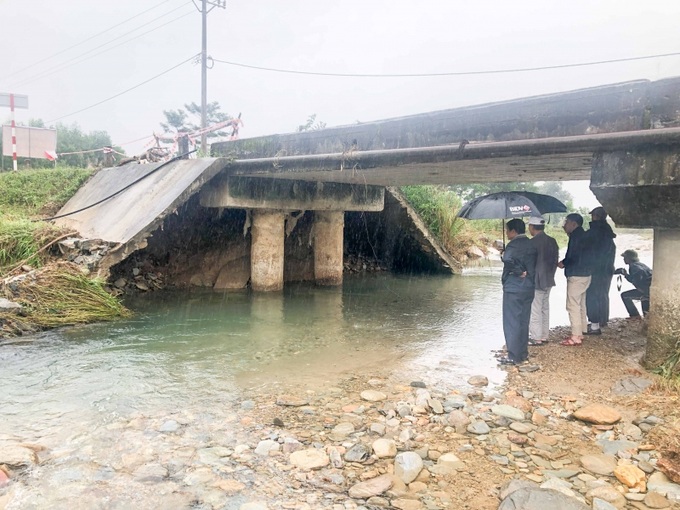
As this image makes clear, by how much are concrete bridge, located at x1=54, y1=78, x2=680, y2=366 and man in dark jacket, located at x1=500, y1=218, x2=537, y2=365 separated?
1.01m

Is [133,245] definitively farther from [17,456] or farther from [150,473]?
[150,473]

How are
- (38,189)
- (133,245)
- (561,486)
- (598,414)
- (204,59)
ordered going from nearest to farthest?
(561,486) → (598,414) → (133,245) → (38,189) → (204,59)

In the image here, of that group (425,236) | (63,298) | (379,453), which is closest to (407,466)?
(379,453)

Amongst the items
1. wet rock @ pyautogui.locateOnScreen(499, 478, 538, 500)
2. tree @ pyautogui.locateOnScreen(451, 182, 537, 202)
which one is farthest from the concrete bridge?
tree @ pyautogui.locateOnScreen(451, 182, 537, 202)

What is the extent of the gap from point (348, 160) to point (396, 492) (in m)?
5.37

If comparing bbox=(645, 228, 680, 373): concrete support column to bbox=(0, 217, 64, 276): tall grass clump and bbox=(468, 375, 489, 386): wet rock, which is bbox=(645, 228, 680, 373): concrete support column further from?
bbox=(0, 217, 64, 276): tall grass clump

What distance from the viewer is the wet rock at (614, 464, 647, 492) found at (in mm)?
3355

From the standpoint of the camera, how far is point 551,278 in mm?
6422

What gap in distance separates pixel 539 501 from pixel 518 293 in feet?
10.3

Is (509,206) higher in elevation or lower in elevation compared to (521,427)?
higher

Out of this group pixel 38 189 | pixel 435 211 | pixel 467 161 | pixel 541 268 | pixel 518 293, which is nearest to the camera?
pixel 518 293

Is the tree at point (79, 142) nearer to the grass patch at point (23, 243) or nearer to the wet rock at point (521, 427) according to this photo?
the grass patch at point (23, 243)

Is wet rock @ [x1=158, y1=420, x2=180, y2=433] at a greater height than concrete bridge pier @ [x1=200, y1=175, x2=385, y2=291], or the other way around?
concrete bridge pier @ [x1=200, y1=175, x2=385, y2=291]

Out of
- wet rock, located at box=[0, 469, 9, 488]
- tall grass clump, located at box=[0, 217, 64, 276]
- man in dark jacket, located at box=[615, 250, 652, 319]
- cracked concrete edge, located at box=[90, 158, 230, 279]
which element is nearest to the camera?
wet rock, located at box=[0, 469, 9, 488]
